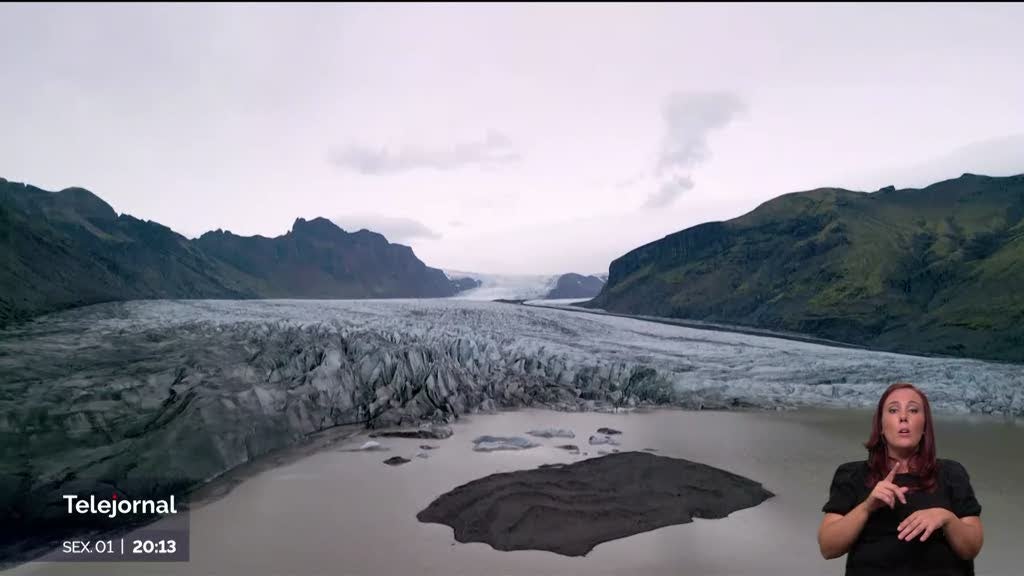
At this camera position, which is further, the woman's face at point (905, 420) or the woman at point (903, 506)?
the woman's face at point (905, 420)

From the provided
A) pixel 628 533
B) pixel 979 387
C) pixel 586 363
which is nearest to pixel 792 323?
pixel 979 387

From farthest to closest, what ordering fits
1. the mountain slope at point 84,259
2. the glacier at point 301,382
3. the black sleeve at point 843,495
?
the mountain slope at point 84,259, the glacier at point 301,382, the black sleeve at point 843,495

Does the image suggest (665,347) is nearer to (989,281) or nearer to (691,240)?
(989,281)

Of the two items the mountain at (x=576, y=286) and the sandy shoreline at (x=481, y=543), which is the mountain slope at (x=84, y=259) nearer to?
the sandy shoreline at (x=481, y=543)

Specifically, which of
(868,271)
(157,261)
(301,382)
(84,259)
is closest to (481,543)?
(301,382)

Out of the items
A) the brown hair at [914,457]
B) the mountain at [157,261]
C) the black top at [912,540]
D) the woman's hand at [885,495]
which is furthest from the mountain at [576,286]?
the woman's hand at [885,495]

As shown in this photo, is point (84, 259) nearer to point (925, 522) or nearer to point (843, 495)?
point (843, 495)

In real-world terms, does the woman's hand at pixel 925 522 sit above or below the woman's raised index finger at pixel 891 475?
below
